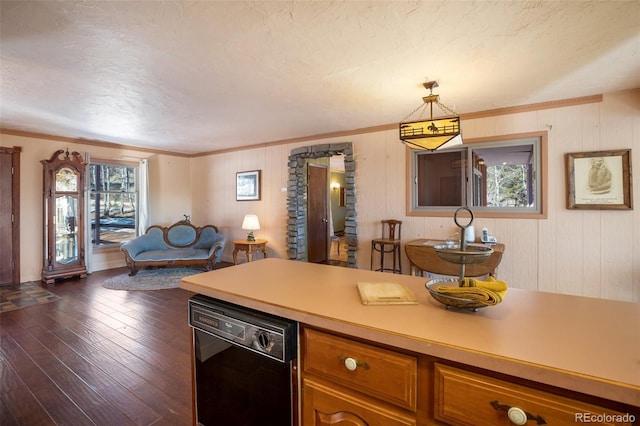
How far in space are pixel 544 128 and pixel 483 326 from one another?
3.33 metres

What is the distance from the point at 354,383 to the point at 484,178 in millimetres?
3461

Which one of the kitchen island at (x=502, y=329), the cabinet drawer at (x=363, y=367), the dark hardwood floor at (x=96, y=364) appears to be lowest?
the dark hardwood floor at (x=96, y=364)

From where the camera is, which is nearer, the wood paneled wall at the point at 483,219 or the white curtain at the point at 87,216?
the wood paneled wall at the point at 483,219

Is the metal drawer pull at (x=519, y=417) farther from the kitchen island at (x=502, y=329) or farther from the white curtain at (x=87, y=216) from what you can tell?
the white curtain at (x=87, y=216)

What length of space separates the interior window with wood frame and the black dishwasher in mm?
3243

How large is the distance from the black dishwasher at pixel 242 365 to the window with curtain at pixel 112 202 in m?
5.03

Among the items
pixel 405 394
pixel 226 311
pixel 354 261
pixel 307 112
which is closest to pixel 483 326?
pixel 405 394

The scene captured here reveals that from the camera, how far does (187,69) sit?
2.41m

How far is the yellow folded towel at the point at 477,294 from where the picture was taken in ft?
2.97

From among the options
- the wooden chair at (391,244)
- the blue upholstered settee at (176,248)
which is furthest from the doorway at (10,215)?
the wooden chair at (391,244)

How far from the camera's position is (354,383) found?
3.02ft

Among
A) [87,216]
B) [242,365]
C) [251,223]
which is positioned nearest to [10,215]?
[87,216]

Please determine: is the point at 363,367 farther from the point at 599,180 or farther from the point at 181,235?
the point at 181,235

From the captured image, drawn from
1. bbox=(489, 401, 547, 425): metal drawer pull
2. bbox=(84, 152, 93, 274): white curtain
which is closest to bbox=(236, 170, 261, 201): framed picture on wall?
bbox=(84, 152, 93, 274): white curtain
